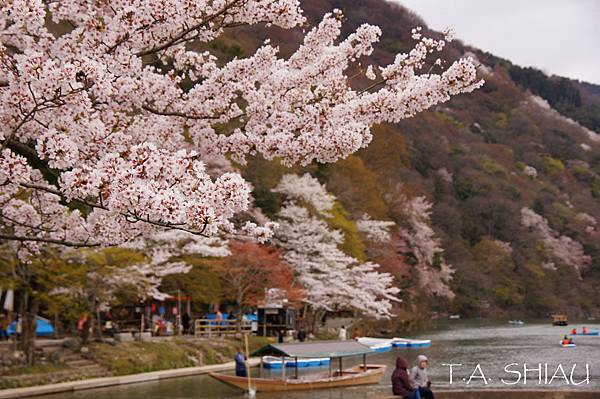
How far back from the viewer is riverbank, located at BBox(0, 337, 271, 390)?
16444 millimetres

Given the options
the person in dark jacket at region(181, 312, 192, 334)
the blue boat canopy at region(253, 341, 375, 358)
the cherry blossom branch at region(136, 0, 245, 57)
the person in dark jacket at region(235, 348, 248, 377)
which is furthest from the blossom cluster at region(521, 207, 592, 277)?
the cherry blossom branch at region(136, 0, 245, 57)

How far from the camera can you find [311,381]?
1645cm

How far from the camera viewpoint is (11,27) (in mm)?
5008

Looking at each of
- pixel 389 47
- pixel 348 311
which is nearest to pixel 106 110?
pixel 348 311

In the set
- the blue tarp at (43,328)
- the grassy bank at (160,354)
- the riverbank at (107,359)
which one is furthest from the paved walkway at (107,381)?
the blue tarp at (43,328)

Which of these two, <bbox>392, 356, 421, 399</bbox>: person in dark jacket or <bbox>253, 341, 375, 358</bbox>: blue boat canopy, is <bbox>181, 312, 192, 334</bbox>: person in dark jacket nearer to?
<bbox>253, 341, 375, 358</bbox>: blue boat canopy

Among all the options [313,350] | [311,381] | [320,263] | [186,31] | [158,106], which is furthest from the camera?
[320,263]

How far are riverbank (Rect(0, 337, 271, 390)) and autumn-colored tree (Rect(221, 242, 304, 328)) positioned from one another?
2.06 metres

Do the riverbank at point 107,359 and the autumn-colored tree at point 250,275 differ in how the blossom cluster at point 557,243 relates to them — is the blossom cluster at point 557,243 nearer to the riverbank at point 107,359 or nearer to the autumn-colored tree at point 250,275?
the autumn-colored tree at point 250,275

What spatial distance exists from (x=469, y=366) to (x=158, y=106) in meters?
17.2

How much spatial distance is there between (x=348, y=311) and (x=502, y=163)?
42239 mm

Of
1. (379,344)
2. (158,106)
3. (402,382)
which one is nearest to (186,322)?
(379,344)

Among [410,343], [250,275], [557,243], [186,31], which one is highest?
[557,243]

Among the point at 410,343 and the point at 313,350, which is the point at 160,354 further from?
the point at 410,343
